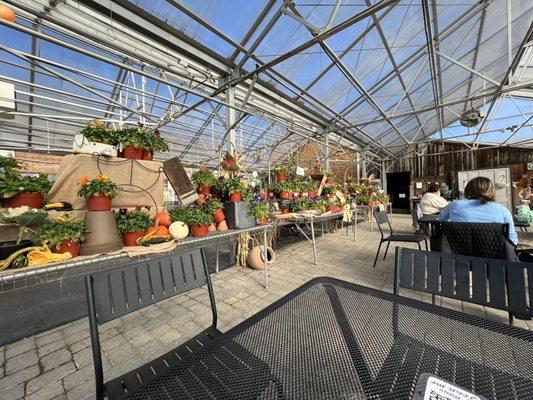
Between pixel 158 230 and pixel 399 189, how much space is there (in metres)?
14.6

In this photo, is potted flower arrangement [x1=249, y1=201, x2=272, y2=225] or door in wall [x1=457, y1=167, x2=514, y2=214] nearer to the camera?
potted flower arrangement [x1=249, y1=201, x2=272, y2=225]

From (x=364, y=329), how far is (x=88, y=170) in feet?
6.98

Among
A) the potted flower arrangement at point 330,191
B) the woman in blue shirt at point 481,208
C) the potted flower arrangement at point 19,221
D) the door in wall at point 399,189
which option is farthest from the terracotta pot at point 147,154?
the door in wall at point 399,189

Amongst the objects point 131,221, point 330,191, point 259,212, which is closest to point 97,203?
point 131,221

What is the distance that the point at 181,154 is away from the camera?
9.30 meters

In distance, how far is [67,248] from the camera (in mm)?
1377

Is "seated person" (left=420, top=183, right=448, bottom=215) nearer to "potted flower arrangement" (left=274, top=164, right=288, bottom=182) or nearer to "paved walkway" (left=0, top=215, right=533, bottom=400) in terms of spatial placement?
"paved walkway" (left=0, top=215, right=533, bottom=400)

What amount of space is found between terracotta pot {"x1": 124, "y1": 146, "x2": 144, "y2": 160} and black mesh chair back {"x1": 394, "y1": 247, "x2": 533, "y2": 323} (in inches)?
85.7

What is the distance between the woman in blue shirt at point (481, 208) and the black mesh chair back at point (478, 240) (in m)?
0.09

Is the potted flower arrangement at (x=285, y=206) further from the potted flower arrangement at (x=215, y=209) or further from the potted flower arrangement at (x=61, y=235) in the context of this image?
the potted flower arrangement at (x=61, y=235)

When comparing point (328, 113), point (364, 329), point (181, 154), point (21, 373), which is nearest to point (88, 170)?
point (21, 373)

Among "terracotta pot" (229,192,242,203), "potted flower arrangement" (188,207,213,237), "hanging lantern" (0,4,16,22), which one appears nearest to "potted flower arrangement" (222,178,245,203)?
"terracotta pot" (229,192,242,203)

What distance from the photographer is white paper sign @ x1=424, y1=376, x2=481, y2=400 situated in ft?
1.78

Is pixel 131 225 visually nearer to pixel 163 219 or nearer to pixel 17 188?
pixel 163 219
